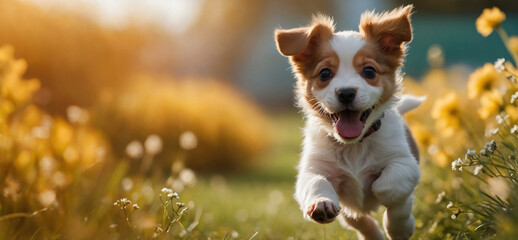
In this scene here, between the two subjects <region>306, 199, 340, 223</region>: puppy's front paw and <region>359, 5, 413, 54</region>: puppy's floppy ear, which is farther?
<region>359, 5, 413, 54</region>: puppy's floppy ear

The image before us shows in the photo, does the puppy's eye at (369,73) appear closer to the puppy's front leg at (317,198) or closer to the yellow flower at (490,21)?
the puppy's front leg at (317,198)

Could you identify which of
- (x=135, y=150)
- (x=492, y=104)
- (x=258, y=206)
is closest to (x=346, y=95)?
(x=492, y=104)

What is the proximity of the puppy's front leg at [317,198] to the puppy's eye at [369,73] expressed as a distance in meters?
0.64

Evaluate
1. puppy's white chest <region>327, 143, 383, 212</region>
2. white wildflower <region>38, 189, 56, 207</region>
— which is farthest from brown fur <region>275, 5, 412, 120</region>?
white wildflower <region>38, 189, 56, 207</region>

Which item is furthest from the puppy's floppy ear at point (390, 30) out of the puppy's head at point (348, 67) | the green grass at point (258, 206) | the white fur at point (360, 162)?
the green grass at point (258, 206)

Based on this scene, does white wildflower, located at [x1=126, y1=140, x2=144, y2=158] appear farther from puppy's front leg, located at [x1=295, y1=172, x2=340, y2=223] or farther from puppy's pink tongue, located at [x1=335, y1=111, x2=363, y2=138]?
puppy's pink tongue, located at [x1=335, y1=111, x2=363, y2=138]

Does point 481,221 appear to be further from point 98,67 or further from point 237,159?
point 98,67

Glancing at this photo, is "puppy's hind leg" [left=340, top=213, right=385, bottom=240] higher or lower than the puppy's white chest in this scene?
lower

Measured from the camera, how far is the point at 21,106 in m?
4.04

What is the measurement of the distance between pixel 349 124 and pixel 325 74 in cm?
34

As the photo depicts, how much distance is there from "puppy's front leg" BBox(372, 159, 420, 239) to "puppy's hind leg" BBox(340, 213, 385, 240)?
Answer: 0.98 feet

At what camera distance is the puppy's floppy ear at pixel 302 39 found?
3.41 m

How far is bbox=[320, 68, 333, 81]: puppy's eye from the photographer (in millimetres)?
3333

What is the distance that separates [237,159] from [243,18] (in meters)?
19.1
